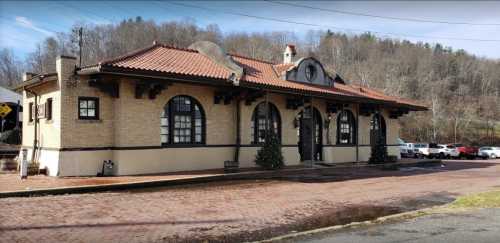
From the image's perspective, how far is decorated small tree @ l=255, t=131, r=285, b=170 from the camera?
1957 centimetres

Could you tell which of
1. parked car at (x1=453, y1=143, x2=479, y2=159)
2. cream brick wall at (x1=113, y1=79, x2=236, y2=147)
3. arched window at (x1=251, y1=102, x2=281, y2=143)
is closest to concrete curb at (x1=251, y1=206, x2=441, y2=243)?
cream brick wall at (x1=113, y1=79, x2=236, y2=147)

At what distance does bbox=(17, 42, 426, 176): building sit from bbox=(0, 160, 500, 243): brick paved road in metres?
3.60

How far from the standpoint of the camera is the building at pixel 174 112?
52.5 ft

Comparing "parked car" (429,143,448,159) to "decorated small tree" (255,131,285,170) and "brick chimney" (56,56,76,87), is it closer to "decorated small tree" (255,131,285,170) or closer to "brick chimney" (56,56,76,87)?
"decorated small tree" (255,131,285,170)

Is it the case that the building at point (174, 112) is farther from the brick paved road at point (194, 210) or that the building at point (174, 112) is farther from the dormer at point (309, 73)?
the brick paved road at point (194, 210)

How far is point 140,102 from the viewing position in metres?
17.1

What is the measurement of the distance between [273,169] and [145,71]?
22.1ft

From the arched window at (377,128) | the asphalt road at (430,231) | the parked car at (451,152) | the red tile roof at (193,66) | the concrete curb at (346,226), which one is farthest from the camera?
the parked car at (451,152)

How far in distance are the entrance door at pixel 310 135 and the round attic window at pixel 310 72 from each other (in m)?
1.82

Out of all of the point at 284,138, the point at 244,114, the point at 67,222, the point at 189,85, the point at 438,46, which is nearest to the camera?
the point at 67,222

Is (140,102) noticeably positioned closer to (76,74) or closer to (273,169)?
(76,74)

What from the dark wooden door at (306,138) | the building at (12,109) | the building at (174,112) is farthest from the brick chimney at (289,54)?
the building at (12,109)

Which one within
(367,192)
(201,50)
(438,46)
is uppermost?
(438,46)

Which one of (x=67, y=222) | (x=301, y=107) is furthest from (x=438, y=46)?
(x=67, y=222)
